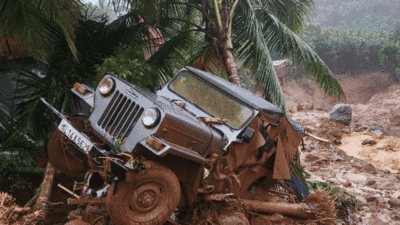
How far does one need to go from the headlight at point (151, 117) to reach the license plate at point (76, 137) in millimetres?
559

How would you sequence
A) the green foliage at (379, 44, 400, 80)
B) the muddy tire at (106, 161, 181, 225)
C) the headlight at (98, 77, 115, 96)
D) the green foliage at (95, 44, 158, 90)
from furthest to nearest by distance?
the green foliage at (379, 44, 400, 80) < the green foliage at (95, 44, 158, 90) < the headlight at (98, 77, 115, 96) < the muddy tire at (106, 161, 181, 225)

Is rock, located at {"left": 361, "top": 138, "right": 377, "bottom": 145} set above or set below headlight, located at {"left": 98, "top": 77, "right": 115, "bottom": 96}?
above

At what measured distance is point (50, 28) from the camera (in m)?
5.92

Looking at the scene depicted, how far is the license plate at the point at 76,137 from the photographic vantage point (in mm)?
2961

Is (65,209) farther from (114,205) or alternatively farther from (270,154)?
(270,154)

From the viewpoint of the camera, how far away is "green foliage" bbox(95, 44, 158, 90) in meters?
6.15

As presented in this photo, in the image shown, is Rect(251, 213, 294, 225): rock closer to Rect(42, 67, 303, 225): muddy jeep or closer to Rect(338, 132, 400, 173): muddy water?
Rect(42, 67, 303, 225): muddy jeep

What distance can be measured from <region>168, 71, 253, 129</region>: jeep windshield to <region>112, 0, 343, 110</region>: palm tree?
10.0 feet

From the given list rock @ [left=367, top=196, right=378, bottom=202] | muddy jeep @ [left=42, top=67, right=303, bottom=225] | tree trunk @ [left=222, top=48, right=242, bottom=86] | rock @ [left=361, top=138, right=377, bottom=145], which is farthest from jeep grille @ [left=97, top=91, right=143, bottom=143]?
rock @ [left=361, top=138, right=377, bottom=145]

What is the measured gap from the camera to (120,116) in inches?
138

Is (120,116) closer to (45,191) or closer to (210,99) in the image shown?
(210,99)

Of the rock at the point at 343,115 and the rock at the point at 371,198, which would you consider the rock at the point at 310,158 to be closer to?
the rock at the point at 371,198

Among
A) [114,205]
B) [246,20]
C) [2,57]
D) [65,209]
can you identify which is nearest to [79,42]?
[2,57]

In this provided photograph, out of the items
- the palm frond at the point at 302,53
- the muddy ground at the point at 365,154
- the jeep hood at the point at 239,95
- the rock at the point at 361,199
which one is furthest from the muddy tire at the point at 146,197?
the palm frond at the point at 302,53
